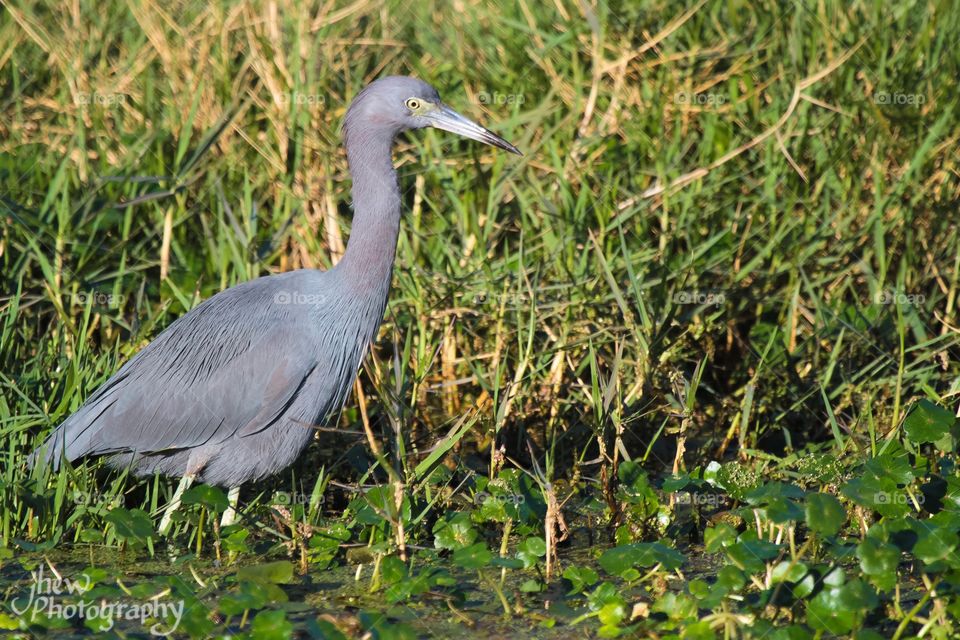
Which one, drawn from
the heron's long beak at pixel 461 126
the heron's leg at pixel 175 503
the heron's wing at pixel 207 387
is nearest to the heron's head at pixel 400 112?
the heron's long beak at pixel 461 126

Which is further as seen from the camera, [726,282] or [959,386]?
[726,282]

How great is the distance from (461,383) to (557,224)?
2.78 ft

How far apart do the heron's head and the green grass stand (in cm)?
50

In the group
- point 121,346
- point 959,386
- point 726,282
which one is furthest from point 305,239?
point 959,386

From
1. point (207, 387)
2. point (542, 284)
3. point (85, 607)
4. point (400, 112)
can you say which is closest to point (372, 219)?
point (400, 112)

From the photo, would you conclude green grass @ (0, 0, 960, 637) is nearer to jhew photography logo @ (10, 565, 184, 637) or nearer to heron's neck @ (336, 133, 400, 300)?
jhew photography logo @ (10, 565, 184, 637)

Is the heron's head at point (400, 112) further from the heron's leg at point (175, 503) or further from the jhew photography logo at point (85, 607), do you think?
the jhew photography logo at point (85, 607)

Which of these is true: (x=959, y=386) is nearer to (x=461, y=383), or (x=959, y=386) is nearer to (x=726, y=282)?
(x=726, y=282)

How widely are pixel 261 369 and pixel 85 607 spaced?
3.45 ft

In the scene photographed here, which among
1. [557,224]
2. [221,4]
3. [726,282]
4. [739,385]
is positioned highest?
[221,4]

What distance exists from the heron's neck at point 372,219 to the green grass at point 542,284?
31 centimetres

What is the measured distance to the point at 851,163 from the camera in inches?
219

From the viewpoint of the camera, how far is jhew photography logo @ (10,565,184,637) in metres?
3.39

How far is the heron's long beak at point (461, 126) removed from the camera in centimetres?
437
